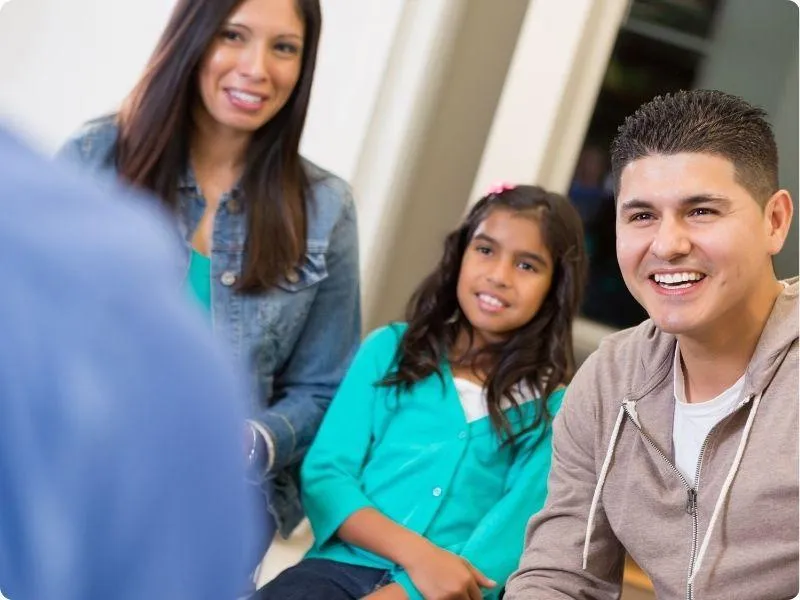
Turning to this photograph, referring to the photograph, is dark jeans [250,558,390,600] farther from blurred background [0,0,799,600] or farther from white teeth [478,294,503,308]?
blurred background [0,0,799,600]

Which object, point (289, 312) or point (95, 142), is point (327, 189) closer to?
point (289, 312)

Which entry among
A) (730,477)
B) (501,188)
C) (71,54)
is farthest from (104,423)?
(71,54)

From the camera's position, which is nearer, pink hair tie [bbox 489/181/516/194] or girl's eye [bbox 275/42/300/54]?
girl's eye [bbox 275/42/300/54]

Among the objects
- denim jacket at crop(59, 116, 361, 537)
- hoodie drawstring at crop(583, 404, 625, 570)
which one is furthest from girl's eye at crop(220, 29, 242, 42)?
hoodie drawstring at crop(583, 404, 625, 570)

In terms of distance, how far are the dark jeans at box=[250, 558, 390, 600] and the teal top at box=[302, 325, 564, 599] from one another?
0.06 feet

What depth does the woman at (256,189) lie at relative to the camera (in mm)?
1698

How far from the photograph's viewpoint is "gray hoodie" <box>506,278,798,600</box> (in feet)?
3.73

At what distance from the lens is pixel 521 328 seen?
1854 mm

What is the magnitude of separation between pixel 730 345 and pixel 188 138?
97 cm

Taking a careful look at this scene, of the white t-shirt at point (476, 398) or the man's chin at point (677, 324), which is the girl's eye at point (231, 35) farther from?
the man's chin at point (677, 324)

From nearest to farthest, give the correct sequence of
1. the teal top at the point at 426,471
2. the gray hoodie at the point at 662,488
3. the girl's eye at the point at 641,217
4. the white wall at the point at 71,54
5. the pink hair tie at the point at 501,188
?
the gray hoodie at the point at 662,488
the girl's eye at the point at 641,217
the teal top at the point at 426,471
the pink hair tie at the point at 501,188
the white wall at the point at 71,54

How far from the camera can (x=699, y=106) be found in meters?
1.23

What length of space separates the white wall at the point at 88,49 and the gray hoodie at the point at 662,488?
1340mm

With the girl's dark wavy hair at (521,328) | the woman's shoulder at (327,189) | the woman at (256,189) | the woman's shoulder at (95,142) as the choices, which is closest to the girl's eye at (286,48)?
the woman at (256,189)
